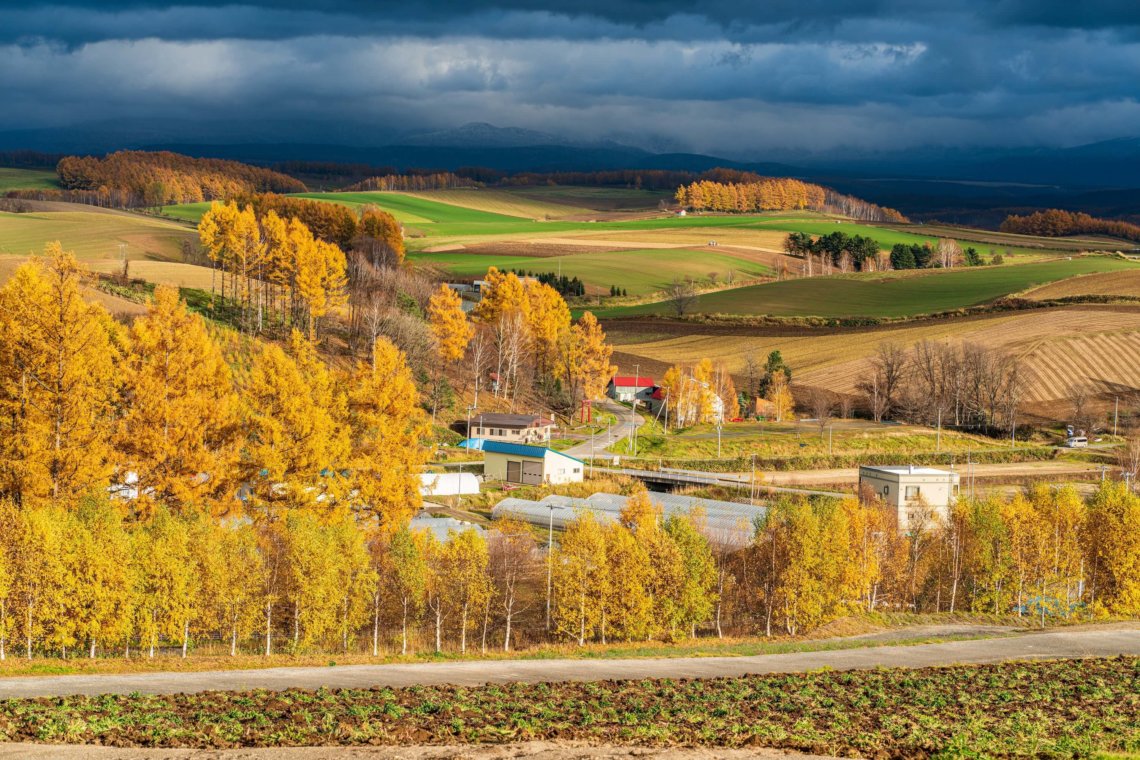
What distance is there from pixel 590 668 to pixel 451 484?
34.8 m

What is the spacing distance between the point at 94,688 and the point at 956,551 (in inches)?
1495

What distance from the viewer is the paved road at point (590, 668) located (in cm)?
3394

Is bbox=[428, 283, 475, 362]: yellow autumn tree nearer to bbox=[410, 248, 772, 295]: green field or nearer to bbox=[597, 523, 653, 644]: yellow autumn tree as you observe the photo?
bbox=[597, 523, 653, 644]: yellow autumn tree

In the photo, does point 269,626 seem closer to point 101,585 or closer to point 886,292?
point 101,585

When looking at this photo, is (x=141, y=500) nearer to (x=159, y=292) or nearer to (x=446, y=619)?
(x=159, y=292)

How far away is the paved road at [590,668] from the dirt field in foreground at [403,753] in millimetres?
6696

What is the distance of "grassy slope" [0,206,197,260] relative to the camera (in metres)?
130

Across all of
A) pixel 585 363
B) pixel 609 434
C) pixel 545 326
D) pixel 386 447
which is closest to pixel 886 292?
pixel 585 363

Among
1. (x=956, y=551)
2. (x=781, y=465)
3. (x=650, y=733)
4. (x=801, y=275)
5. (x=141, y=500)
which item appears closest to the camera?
(x=650, y=733)

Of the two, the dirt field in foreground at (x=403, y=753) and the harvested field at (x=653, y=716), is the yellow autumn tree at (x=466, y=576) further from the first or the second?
the dirt field in foreground at (x=403, y=753)

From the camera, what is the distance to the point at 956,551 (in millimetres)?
56406

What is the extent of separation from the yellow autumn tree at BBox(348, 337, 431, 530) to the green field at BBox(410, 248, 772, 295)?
4073 inches

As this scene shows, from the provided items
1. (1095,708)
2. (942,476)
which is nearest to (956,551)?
(942,476)

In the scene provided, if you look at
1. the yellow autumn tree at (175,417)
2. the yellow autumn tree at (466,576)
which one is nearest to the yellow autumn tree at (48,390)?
the yellow autumn tree at (175,417)
